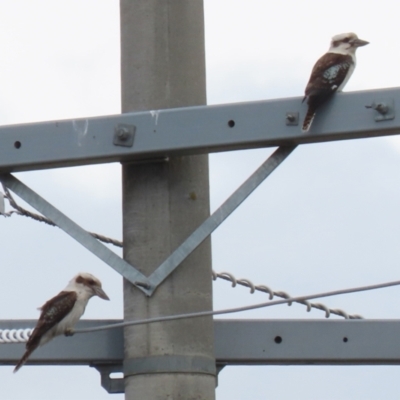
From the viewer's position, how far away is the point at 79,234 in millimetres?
3855

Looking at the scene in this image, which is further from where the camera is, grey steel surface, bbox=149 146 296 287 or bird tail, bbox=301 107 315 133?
grey steel surface, bbox=149 146 296 287

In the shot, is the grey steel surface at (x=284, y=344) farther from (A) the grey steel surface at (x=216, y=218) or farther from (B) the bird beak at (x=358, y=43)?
(B) the bird beak at (x=358, y=43)

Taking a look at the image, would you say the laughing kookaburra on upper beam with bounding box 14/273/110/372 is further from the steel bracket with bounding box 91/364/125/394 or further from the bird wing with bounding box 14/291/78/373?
the steel bracket with bounding box 91/364/125/394

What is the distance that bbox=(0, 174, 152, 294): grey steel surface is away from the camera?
380 cm

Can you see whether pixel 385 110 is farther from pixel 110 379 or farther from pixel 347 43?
pixel 347 43

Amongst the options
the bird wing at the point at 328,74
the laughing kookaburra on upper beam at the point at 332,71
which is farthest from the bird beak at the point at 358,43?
the bird wing at the point at 328,74

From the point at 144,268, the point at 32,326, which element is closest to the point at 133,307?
the point at 144,268

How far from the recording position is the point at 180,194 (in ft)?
13.1

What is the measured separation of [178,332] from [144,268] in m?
0.29

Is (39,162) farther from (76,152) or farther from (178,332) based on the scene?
(178,332)

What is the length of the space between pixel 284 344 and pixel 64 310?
1286 millimetres

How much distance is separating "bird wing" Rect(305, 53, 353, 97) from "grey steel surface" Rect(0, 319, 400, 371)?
3.13 feet

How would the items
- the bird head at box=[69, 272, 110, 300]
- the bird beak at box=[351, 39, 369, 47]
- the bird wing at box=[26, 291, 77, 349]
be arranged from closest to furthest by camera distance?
the bird wing at box=[26, 291, 77, 349]
the bird head at box=[69, 272, 110, 300]
the bird beak at box=[351, 39, 369, 47]

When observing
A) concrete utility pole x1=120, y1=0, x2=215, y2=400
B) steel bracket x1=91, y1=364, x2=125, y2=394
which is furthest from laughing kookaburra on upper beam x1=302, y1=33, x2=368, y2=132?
steel bracket x1=91, y1=364, x2=125, y2=394
